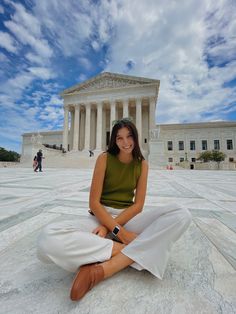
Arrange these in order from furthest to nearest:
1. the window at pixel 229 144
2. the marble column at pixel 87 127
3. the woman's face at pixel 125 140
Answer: the window at pixel 229 144 < the marble column at pixel 87 127 < the woman's face at pixel 125 140

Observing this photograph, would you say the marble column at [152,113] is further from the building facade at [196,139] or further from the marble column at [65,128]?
the marble column at [65,128]

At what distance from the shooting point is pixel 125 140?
4.23ft

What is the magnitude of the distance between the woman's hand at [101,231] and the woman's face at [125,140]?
0.57m

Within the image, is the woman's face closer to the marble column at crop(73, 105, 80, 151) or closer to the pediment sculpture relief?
the marble column at crop(73, 105, 80, 151)

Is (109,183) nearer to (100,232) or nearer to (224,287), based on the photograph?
(100,232)

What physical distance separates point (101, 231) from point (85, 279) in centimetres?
31

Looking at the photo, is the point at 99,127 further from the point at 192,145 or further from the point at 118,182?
the point at 118,182

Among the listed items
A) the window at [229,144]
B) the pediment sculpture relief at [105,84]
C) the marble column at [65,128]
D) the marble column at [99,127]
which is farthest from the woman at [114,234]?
the window at [229,144]

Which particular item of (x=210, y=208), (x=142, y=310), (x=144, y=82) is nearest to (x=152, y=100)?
(x=144, y=82)

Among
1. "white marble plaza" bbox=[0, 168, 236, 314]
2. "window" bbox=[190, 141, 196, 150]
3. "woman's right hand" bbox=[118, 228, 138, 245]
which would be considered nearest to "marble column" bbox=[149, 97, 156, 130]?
"window" bbox=[190, 141, 196, 150]

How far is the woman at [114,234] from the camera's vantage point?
0.88 m

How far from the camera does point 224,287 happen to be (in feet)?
2.83

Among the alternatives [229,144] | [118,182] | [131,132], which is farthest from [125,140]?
[229,144]

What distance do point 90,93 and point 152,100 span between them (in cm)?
1019
